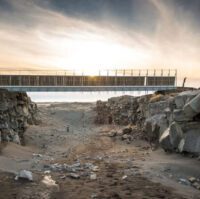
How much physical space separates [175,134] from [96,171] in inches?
325

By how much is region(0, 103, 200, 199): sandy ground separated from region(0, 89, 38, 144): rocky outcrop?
1625mm

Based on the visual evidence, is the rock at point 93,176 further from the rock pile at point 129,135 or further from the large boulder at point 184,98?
the rock pile at point 129,135

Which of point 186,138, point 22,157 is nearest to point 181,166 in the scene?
point 186,138

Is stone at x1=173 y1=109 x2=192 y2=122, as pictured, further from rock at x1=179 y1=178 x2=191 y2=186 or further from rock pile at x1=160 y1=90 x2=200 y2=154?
rock at x1=179 y1=178 x2=191 y2=186

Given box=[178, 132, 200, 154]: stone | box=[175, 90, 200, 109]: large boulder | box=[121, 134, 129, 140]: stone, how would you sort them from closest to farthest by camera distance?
box=[178, 132, 200, 154]: stone < box=[175, 90, 200, 109]: large boulder < box=[121, 134, 129, 140]: stone

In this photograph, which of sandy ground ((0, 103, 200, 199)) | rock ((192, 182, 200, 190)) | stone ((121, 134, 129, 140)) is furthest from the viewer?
stone ((121, 134, 129, 140))

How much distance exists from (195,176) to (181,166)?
176 centimetres

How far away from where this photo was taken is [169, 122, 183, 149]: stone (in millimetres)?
28695

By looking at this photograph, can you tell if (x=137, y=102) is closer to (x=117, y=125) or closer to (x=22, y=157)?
(x=117, y=125)

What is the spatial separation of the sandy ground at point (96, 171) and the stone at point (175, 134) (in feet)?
3.79

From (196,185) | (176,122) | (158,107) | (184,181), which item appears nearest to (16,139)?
(158,107)

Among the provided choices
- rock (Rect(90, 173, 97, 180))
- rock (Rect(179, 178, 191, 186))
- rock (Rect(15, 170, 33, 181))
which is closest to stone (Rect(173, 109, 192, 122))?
rock (Rect(179, 178, 191, 186))

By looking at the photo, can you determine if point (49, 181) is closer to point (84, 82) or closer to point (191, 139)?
point (191, 139)

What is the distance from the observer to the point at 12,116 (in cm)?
3903
